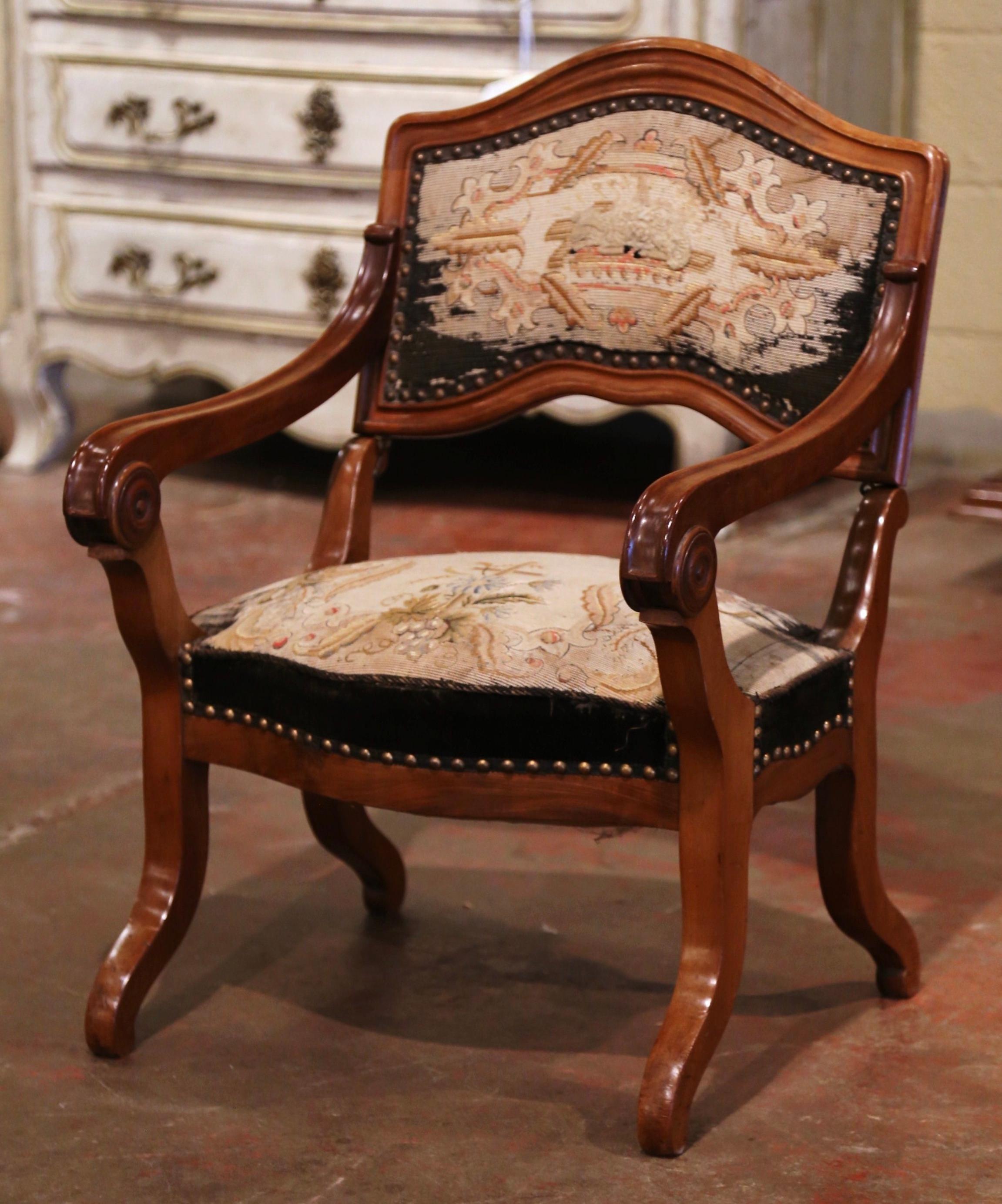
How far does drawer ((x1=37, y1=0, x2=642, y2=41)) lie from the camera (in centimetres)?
328

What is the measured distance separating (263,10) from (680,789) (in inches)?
104

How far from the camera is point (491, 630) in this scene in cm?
141

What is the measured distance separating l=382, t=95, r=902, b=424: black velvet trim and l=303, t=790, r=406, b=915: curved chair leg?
428 millimetres

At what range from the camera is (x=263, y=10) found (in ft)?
11.6

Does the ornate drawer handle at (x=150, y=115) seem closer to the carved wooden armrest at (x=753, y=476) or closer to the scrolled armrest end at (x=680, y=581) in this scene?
the carved wooden armrest at (x=753, y=476)

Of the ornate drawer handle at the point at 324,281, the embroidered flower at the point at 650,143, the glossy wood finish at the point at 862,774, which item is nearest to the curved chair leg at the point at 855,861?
the glossy wood finish at the point at 862,774

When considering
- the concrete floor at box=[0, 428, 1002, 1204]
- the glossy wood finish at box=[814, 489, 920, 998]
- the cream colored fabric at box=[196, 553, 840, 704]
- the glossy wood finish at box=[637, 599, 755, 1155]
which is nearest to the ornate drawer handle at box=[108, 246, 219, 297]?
the concrete floor at box=[0, 428, 1002, 1204]

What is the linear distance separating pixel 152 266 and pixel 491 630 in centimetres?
260

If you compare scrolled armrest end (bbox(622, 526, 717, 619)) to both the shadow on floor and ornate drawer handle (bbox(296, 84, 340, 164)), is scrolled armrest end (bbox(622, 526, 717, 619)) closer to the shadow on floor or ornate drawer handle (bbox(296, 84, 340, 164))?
the shadow on floor

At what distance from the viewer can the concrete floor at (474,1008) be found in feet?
4.45

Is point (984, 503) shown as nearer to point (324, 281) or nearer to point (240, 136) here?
point (324, 281)

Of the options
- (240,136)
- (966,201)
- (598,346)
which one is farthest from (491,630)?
(966,201)

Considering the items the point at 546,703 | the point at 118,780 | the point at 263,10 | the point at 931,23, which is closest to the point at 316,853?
the point at 118,780

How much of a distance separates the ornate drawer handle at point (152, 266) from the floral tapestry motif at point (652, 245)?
80.3 inches
